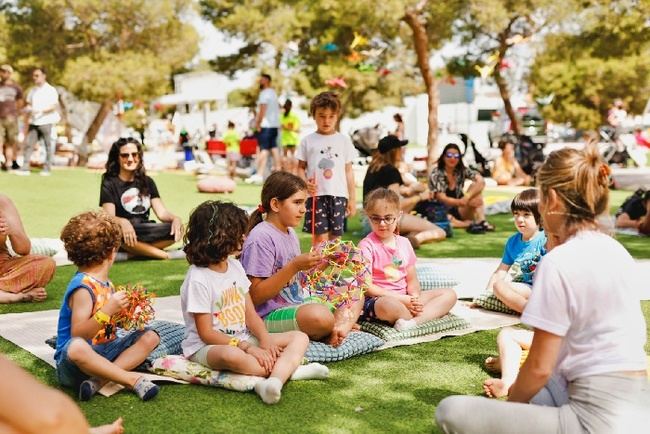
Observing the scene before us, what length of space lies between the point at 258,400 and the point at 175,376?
0.49m

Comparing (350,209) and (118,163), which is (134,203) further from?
(350,209)

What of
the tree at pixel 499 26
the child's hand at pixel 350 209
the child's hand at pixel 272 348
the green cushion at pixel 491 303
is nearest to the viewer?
the child's hand at pixel 272 348

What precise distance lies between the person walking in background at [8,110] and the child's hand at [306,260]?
12.4 metres

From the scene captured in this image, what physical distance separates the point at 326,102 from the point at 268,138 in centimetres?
845

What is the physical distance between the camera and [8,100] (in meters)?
14.9

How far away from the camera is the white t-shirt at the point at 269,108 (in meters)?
14.7

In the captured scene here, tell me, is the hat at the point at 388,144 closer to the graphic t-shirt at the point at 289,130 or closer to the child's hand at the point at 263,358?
the child's hand at the point at 263,358

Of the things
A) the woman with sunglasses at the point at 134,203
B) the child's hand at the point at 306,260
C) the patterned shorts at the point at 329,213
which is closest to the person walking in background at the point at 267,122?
the woman with sunglasses at the point at 134,203

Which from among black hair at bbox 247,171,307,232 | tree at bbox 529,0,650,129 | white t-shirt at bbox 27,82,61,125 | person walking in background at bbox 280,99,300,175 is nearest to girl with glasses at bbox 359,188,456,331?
black hair at bbox 247,171,307,232

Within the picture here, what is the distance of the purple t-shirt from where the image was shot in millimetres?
4332

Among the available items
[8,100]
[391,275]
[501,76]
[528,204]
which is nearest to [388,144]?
[528,204]

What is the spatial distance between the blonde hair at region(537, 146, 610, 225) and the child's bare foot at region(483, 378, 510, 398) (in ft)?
3.80

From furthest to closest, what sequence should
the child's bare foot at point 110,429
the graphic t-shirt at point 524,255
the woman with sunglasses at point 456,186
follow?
the woman with sunglasses at point 456,186
the graphic t-shirt at point 524,255
the child's bare foot at point 110,429

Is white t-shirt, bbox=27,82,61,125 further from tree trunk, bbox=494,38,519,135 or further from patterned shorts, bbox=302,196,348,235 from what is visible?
tree trunk, bbox=494,38,519,135
